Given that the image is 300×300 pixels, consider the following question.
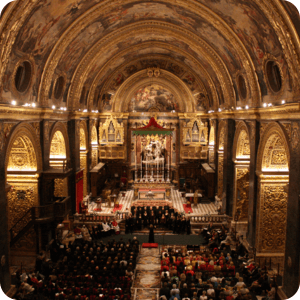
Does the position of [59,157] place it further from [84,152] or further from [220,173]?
[220,173]

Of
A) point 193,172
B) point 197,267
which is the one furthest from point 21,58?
point 193,172

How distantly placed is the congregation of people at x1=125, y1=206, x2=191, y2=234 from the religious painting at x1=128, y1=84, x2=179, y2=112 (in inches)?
471

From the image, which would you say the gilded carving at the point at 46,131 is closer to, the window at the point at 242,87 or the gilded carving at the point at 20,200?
the gilded carving at the point at 20,200

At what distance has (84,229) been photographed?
19.5m

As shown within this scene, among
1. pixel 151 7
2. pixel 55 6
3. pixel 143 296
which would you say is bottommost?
pixel 143 296

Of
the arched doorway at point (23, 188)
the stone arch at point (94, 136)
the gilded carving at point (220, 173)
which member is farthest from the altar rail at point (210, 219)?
the stone arch at point (94, 136)

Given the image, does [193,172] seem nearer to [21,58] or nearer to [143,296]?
[143,296]

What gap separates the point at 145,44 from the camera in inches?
983

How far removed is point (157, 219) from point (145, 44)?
13332 mm

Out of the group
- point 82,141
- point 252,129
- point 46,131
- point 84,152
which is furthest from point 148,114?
point 252,129

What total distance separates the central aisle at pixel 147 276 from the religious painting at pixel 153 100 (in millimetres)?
16766

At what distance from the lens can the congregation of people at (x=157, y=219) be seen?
21.0m

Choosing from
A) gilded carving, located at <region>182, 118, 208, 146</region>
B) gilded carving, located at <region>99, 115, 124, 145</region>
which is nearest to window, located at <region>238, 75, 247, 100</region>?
gilded carving, located at <region>182, 118, 208, 146</region>

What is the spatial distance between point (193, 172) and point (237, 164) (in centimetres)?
1024
